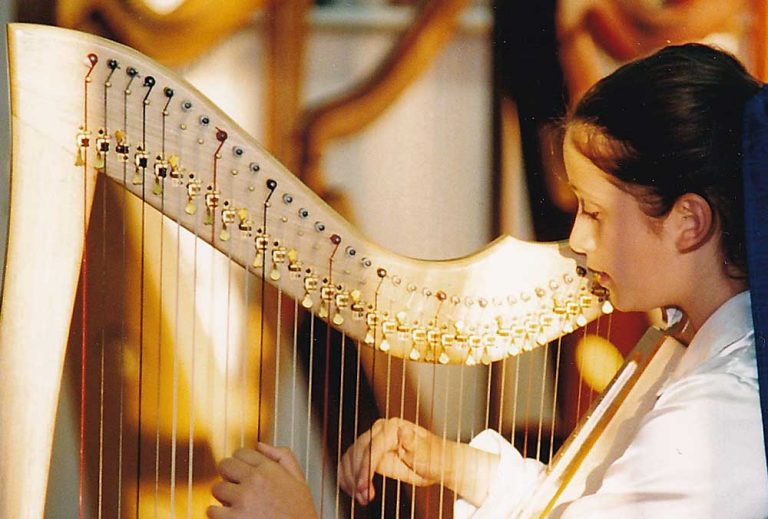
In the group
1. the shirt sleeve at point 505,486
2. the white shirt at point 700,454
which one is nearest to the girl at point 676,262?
the white shirt at point 700,454

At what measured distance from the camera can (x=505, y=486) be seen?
1.17 m

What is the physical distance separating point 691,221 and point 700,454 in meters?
0.24

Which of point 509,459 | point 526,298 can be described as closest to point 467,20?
point 526,298

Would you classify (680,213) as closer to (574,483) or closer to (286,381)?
(574,483)

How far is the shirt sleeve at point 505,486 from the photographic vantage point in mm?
1153

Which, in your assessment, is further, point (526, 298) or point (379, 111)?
point (379, 111)

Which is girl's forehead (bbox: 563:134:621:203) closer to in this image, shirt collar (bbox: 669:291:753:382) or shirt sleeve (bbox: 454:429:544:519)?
shirt collar (bbox: 669:291:753:382)

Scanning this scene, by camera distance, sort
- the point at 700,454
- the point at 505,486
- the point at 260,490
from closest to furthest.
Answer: the point at 700,454, the point at 260,490, the point at 505,486

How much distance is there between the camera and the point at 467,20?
146 centimetres

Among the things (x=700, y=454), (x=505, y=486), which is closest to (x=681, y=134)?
(x=700, y=454)

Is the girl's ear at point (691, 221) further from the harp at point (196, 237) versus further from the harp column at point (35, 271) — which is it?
the harp column at point (35, 271)

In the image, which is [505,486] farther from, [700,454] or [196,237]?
[196,237]

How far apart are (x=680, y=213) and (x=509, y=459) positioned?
1.24 ft

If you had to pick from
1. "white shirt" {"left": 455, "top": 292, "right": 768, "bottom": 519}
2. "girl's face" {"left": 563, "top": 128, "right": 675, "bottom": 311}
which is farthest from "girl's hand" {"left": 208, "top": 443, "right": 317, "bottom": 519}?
"girl's face" {"left": 563, "top": 128, "right": 675, "bottom": 311}
